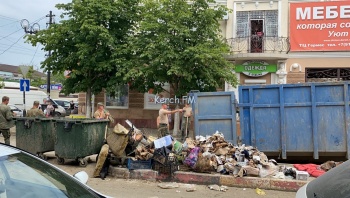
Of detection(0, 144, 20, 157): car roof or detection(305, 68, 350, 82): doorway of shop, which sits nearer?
detection(0, 144, 20, 157): car roof

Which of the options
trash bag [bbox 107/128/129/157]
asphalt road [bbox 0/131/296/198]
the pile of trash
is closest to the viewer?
asphalt road [bbox 0/131/296/198]

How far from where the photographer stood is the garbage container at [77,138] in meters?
8.27

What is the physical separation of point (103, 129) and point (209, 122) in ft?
9.32

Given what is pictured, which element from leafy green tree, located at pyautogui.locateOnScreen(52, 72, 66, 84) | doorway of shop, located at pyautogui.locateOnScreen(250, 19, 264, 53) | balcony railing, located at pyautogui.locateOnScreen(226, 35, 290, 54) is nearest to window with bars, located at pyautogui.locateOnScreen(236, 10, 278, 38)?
doorway of shop, located at pyautogui.locateOnScreen(250, 19, 264, 53)

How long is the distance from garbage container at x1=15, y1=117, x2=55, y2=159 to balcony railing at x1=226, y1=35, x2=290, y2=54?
11093 mm

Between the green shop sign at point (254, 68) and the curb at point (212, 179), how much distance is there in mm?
11843

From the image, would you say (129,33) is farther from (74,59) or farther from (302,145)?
(302,145)

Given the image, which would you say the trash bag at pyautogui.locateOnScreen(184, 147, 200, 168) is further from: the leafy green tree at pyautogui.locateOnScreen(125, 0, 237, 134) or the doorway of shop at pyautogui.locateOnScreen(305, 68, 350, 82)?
the doorway of shop at pyautogui.locateOnScreen(305, 68, 350, 82)

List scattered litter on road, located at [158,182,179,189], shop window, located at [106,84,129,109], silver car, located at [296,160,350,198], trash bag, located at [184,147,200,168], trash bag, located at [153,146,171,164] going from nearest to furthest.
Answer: silver car, located at [296,160,350,198] → scattered litter on road, located at [158,182,179,189] → trash bag, located at [184,147,200,168] → trash bag, located at [153,146,171,164] → shop window, located at [106,84,129,109]

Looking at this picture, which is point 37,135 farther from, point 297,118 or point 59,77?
point 59,77

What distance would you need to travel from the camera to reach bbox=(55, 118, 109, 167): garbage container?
8.27 metres

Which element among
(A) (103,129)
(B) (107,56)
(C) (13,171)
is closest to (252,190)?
(A) (103,129)

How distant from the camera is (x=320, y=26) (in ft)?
57.0

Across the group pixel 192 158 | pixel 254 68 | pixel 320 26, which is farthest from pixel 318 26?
pixel 192 158
